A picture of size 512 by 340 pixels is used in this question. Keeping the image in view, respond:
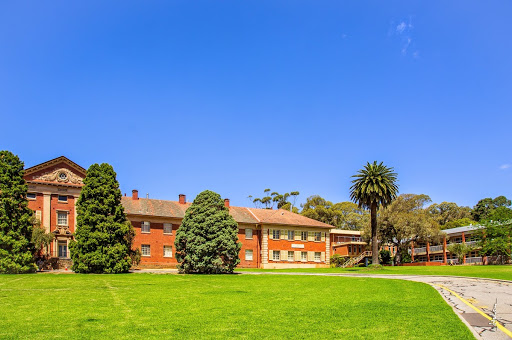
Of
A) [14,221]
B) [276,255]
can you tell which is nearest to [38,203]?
[14,221]

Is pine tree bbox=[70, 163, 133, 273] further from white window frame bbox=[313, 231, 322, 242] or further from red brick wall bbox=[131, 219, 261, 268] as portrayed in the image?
white window frame bbox=[313, 231, 322, 242]

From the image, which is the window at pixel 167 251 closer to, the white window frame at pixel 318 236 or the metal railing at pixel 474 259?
the white window frame at pixel 318 236

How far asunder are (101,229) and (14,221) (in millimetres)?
6744

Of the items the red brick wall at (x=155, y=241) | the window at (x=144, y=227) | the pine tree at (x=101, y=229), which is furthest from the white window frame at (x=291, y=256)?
the pine tree at (x=101, y=229)

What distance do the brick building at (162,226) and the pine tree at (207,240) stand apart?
13186 millimetres

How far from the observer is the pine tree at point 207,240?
123 feet

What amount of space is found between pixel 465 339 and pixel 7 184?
37059mm

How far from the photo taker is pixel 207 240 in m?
38.3

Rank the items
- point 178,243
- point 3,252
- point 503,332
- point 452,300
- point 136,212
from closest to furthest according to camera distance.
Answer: point 503,332 → point 452,300 → point 3,252 → point 178,243 → point 136,212

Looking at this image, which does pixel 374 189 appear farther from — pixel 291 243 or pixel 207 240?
pixel 207 240

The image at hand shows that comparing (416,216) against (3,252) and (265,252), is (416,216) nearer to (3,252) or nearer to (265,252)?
(265,252)

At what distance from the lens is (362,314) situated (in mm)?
12609

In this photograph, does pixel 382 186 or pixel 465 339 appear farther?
pixel 382 186

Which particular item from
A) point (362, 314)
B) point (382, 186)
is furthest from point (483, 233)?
point (362, 314)
